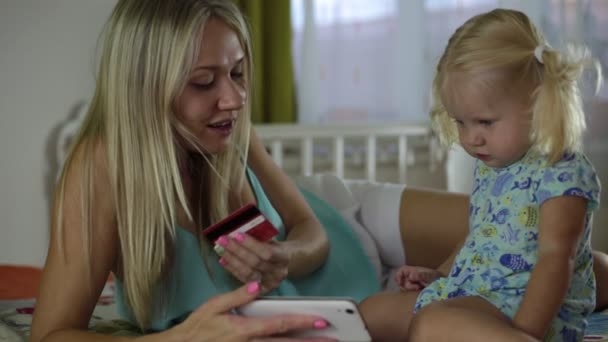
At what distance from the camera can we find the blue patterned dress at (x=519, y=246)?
4.01 feet

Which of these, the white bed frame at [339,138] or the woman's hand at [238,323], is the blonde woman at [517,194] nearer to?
the woman's hand at [238,323]

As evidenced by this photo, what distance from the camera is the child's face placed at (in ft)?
4.06

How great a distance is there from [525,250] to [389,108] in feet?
5.89

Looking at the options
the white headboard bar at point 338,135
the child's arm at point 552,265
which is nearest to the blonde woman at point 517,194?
the child's arm at point 552,265

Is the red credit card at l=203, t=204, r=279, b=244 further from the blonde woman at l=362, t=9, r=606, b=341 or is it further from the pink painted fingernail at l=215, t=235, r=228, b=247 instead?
the blonde woman at l=362, t=9, r=606, b=341

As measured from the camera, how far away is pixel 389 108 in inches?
120

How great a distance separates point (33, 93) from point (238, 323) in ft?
5.48

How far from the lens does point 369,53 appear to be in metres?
3.02

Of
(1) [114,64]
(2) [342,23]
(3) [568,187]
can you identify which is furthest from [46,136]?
(3) [568,187]

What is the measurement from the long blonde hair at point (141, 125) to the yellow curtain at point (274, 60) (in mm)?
1479

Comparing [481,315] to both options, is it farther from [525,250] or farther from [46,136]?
[46,136]

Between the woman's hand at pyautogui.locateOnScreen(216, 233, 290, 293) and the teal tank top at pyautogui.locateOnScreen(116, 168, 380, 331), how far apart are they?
169mm

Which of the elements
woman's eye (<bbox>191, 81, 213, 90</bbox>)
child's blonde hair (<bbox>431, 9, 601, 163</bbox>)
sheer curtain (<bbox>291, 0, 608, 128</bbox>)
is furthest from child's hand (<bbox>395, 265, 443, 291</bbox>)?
sheer curtain (<bbox>291, 0, 608, 128</bbox>)

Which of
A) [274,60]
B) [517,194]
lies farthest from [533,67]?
[274,60]
